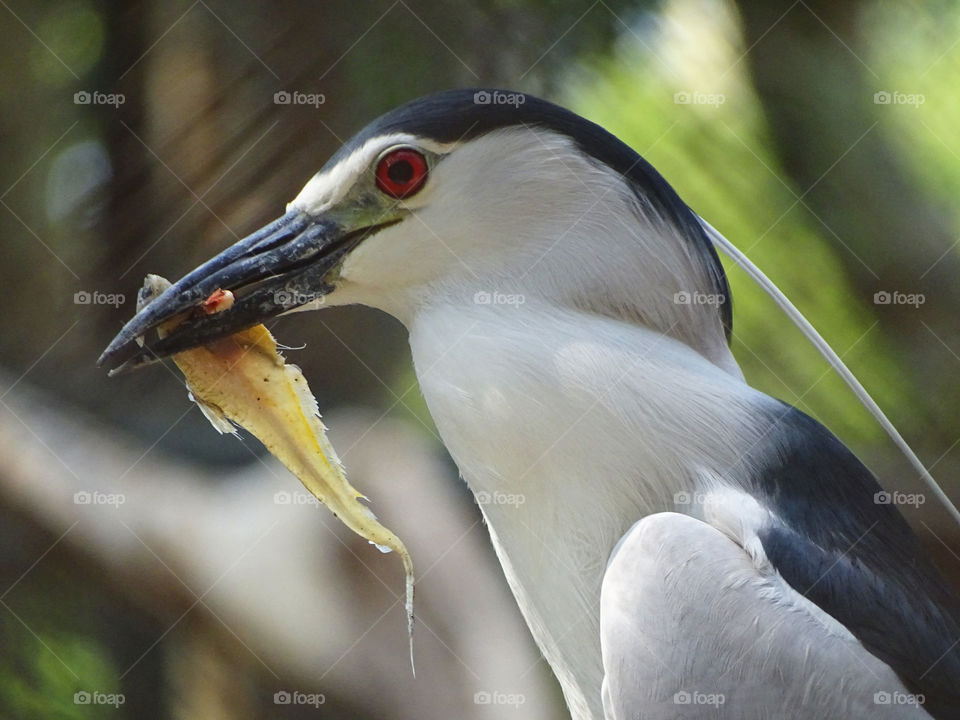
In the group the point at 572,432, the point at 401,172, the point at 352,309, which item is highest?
the point at 401,172

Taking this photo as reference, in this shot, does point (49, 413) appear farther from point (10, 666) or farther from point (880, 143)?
point (880, 143)

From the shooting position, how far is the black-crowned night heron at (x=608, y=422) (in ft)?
3.00

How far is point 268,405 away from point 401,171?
29cm

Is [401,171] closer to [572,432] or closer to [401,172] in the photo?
[401,172]

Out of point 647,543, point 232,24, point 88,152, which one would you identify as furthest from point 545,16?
point 647,543

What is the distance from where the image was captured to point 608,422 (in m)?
1.01

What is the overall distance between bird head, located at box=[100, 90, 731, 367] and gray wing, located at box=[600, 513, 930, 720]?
11.0 inches

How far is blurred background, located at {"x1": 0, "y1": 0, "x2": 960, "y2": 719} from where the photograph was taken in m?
1.97

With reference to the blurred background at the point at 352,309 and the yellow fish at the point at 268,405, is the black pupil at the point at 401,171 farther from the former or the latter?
the blurred background at the point at 352,309

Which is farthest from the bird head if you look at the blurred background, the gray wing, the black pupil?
the blurred background

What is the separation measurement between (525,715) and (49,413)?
112 centimetres

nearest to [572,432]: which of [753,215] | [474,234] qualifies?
[474,234]

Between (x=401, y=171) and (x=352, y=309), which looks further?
(x=352, y=309)

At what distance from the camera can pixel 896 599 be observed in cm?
98
